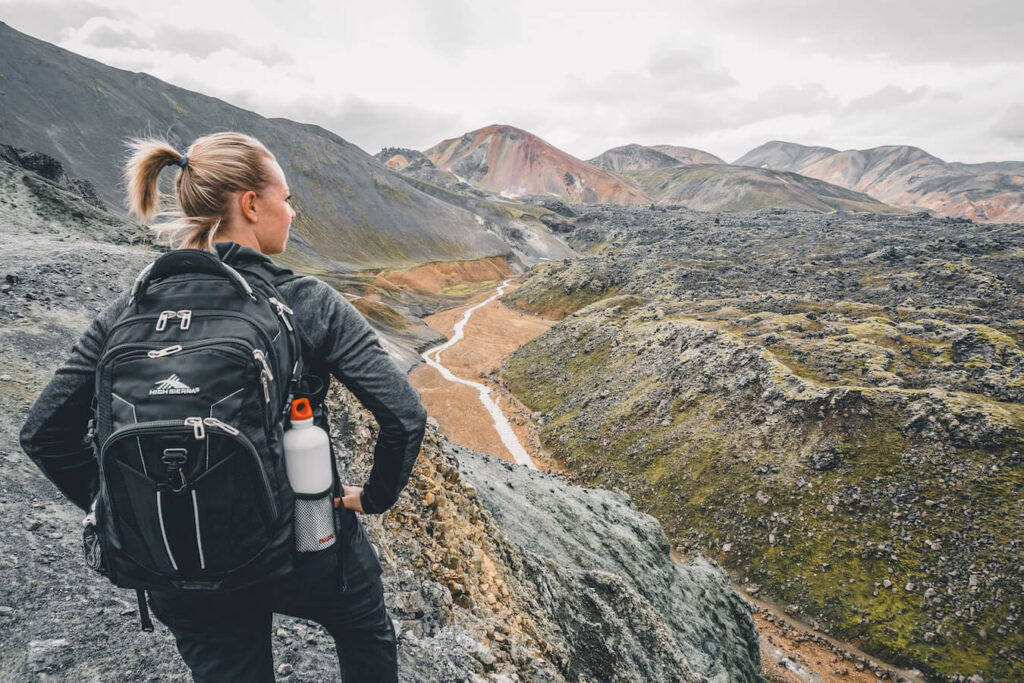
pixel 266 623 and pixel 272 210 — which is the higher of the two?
pixel 272 210

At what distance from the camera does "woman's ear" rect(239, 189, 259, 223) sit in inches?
115

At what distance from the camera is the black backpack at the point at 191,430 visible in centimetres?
226

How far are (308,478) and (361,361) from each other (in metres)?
0.72

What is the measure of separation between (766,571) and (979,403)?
50.4 ft

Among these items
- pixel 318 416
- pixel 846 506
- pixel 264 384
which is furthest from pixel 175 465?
pixel 846 506

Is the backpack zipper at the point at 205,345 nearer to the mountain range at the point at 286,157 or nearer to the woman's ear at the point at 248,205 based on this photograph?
the woman's ear at the point at 248,205

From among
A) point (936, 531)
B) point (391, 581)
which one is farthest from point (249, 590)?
point (936, 531)

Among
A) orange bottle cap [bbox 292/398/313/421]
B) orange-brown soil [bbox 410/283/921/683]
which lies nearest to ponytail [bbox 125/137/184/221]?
orange bottle cap [bbox 292/398/313/421]

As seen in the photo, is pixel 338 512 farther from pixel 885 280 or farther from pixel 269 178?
pixel 885 280

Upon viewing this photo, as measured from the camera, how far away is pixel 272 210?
3062mm

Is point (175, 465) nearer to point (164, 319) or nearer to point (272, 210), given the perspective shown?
point (164, 319)

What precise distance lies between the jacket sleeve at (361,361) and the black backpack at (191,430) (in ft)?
0.89

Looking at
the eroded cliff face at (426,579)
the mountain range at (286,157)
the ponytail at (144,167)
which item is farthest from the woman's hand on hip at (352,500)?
the mountain range at (286,157)

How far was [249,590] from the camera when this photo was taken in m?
2.59
